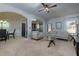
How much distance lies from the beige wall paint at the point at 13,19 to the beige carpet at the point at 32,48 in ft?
0.62

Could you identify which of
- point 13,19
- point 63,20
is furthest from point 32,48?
point 63,20

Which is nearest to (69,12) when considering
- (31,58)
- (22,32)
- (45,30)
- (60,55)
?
(45,30)

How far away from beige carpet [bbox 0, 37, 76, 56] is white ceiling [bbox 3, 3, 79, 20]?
49 centimetres

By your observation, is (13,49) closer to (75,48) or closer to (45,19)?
(45,19)

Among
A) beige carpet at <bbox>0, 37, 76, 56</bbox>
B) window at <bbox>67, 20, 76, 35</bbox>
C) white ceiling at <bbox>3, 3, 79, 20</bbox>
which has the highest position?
white ceiling at <bbox>3, 3, 79, 20</bbox>

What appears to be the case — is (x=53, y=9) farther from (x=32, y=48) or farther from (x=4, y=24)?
(x=4, y=24)

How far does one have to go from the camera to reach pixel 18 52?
2.11m

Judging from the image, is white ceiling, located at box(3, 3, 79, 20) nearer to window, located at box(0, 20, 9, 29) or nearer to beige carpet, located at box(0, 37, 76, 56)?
window, located at box(0, 20, 9, 29)

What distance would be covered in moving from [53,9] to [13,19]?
2.49ft

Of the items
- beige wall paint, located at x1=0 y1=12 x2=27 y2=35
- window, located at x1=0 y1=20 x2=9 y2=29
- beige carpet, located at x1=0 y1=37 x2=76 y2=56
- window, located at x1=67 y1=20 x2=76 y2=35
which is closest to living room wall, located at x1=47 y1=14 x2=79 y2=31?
window, located at x1=67 y1=20 x2=76 y2=35

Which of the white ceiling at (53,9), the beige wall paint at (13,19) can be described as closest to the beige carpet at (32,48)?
the beige wall paint at (13,19)

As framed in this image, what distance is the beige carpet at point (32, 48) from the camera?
6.82ft

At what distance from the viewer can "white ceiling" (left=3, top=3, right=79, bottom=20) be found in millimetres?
2051

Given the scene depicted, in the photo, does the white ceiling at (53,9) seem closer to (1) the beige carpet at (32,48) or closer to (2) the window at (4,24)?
(2) the window at (4,24)
